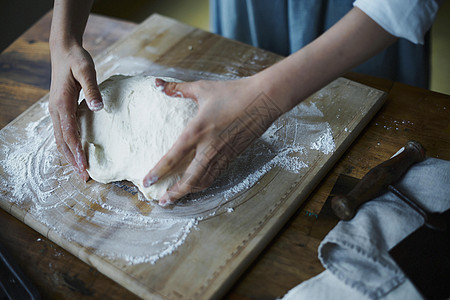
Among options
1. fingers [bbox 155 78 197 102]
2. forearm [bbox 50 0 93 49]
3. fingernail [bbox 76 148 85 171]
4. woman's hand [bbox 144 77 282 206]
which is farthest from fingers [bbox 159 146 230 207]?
forearm [bbox 50 0 93 49]

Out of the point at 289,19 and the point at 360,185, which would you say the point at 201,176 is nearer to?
the point at 360,185

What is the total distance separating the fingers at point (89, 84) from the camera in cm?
101

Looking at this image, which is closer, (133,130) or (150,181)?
(150,181)

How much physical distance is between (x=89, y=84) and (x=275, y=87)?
1.65ft

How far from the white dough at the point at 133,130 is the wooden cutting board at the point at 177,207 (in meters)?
0.07

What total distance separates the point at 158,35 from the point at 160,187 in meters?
0.80

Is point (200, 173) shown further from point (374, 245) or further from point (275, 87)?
point (374, 245)

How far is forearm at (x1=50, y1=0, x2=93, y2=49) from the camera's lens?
3.70 feet

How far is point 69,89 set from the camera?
3.48 ft

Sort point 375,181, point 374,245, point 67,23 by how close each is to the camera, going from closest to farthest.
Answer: point 374,245 < point 375,181 < point 67,23

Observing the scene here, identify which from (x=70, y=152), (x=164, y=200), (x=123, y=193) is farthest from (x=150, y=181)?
(x=70, y=152)

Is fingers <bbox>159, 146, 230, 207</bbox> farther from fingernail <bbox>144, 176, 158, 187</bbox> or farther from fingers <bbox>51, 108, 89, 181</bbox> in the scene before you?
fingers <bbox>51, 108, 89, 181</bbox>

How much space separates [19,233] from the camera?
0.98 meters

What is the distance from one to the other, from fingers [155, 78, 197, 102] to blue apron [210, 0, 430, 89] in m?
0.68
